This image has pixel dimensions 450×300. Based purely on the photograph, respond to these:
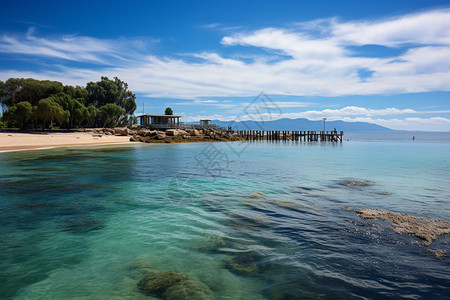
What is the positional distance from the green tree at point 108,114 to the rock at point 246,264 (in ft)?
235

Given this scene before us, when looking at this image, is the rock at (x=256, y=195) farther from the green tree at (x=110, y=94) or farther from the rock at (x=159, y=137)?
the green tree at (x=110, y=94)

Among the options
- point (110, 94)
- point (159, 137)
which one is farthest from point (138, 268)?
point (110, 94)

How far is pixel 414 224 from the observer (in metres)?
7.57

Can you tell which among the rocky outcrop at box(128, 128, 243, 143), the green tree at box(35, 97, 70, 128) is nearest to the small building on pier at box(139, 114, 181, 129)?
the rocky outcrop at box(128, 128, 243, 143)

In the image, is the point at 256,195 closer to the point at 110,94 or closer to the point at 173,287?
the point at 173,287

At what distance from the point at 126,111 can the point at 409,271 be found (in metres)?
91.1

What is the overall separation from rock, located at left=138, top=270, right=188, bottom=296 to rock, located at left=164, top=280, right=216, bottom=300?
4.9 inches

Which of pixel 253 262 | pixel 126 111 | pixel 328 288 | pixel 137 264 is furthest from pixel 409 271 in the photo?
pixel 126 111

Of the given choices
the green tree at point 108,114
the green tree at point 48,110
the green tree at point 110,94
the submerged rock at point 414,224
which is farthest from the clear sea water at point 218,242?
the green tree at point 110,94

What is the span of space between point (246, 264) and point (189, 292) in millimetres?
1418

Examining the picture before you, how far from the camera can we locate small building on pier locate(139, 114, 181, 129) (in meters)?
65.6

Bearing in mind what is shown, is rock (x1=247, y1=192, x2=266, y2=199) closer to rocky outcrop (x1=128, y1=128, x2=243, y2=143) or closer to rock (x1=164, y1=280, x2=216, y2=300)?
rock (x1=164, y1=280, x2=216, y2=300)

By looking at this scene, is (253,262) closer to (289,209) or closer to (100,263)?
(100,263)

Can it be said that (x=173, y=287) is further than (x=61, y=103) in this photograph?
No
